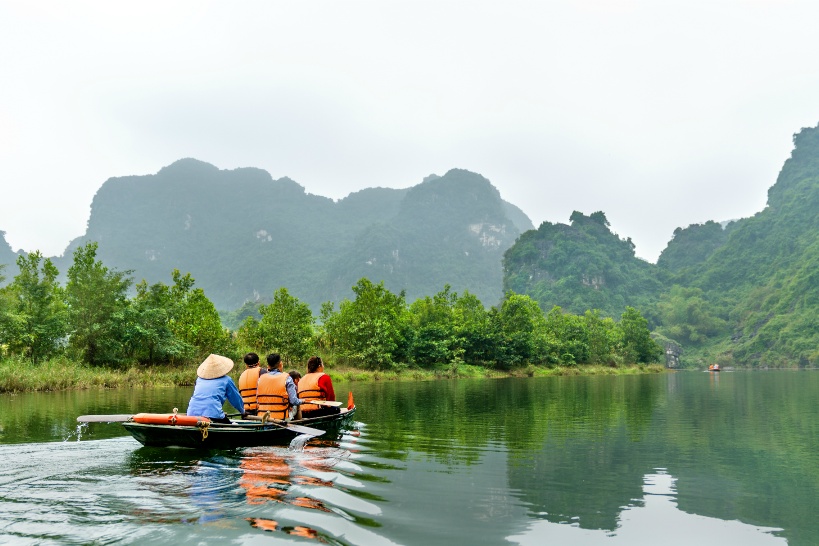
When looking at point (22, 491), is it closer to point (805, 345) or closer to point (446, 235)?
point (805, 345)

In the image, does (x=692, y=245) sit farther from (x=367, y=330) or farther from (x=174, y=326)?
(x=174, y=326)

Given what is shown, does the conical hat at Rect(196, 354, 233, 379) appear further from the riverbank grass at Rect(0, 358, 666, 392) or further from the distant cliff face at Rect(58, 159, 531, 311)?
the distant cliff face at Rect(58, 159, 531, 311)

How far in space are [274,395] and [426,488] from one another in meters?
4.70

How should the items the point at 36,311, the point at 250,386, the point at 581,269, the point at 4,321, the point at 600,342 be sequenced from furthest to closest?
the point at 581,269 → the point at 600,342 → the point at 36,311 → the point at 4,321 → the point at 250,386

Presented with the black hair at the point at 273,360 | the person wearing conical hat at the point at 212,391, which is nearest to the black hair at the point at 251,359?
the black hair at the point at 273,360

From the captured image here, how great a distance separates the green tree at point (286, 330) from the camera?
130 ft

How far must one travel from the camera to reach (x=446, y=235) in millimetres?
199625

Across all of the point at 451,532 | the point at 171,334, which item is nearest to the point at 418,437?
the point at 451,532

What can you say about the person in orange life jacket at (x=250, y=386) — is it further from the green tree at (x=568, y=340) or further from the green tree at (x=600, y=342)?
the green tree at (x=600, y=342)

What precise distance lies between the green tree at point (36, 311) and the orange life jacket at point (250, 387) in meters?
22.6

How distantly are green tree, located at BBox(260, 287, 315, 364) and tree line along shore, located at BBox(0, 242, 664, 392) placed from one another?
0.23 feet

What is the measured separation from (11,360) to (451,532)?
90.8 feet

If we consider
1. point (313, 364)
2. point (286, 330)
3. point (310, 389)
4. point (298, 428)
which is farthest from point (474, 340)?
point (298, 428)

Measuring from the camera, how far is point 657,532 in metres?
5.83
